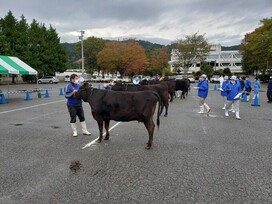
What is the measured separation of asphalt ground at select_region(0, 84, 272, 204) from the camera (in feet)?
12.2

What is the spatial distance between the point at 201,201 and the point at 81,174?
7.14ft

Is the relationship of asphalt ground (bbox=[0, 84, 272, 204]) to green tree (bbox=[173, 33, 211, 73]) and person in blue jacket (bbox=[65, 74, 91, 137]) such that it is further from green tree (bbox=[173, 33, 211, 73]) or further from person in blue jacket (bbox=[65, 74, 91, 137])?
green tree (bbox=[173, 33, 211, 73])

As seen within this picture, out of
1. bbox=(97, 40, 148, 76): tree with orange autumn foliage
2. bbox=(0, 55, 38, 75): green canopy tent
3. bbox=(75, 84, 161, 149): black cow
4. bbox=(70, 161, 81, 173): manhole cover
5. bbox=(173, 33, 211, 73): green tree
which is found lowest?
bbox=(70, 161, 81, 173): manhole cover

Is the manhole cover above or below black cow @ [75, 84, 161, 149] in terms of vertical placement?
below

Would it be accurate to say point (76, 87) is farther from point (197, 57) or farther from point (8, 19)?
point (197, 57)

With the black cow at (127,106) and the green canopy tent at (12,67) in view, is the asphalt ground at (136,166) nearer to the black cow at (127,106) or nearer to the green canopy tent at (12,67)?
the black cow at (127,106)

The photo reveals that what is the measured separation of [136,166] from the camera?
4.84 metres

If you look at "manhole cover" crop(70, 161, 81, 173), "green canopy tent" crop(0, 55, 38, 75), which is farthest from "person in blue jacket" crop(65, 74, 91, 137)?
"green canopy tent" crop(0, 55, 38, 75)

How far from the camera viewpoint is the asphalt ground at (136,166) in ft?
Answer: 12.2

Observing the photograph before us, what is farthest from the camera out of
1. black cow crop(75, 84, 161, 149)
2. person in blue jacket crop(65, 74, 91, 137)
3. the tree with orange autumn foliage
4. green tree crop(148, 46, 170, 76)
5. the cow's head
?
green tree crop(148, 46, 170, 76)

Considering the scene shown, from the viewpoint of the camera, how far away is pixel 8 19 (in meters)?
43.5

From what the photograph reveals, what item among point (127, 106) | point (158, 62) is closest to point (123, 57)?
point (158, 62)

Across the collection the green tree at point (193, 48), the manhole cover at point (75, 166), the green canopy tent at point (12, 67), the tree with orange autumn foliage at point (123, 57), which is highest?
the green tree at point (193, 48)

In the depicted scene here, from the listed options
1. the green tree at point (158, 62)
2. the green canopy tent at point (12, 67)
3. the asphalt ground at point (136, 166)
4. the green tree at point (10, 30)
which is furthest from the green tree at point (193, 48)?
the asphalt ground at point (136, 166)
